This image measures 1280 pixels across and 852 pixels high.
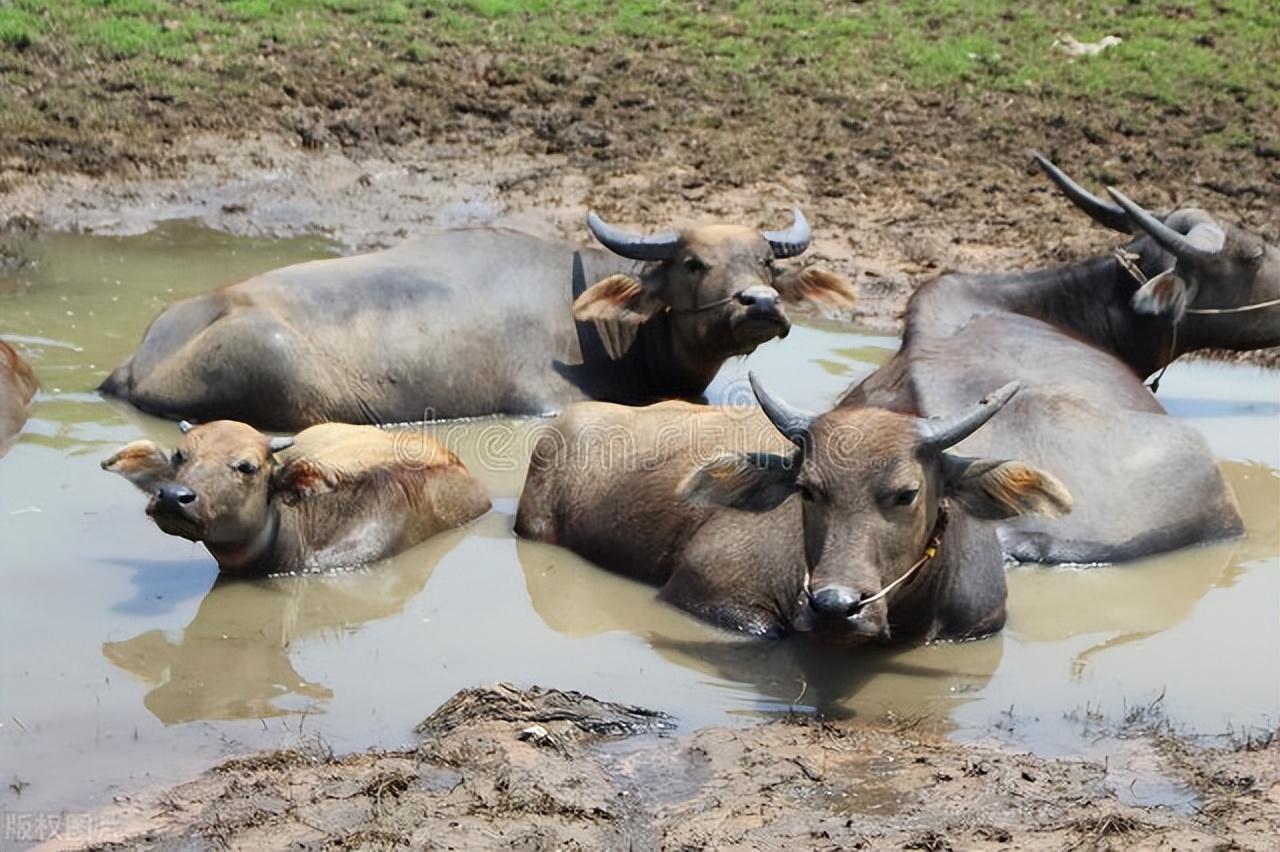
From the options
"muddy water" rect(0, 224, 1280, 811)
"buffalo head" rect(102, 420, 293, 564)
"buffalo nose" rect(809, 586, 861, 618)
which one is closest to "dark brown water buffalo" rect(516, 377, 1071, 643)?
"buffalo nose" rect(809, 586, 861, 618)

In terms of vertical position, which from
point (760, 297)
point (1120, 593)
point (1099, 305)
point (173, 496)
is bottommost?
point (1120, 593)

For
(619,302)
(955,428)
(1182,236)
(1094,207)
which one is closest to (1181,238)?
(1182,236)

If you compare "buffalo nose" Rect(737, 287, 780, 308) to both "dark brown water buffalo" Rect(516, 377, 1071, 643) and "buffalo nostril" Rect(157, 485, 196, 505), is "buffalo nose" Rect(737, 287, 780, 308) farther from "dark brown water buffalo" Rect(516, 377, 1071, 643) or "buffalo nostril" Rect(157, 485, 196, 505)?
"buffalo nostril" Rect(157, 485, 196, 505)

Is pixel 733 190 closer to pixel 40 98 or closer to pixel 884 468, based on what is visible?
pixel 40 98

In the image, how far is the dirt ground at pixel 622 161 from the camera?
14117 mm

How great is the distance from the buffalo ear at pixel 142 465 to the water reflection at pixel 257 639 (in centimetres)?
51

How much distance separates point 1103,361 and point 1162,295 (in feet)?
4.00

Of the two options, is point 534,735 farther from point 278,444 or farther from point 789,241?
point 789,241

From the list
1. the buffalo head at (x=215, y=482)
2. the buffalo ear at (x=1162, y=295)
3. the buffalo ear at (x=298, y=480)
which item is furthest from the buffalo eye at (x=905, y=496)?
the buffalo ear at (x=1162, y=295)

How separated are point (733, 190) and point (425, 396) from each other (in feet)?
15.5

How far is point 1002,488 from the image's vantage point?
23.5 feet

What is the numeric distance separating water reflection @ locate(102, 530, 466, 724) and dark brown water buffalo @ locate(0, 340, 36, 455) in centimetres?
217

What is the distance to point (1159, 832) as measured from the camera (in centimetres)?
568

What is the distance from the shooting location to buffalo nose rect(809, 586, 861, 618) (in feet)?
21.3
